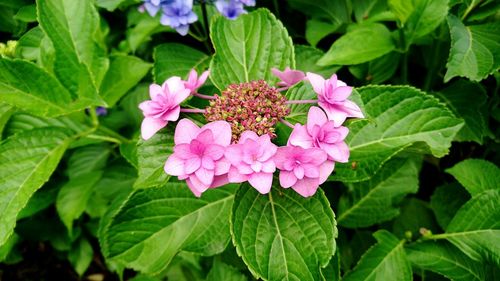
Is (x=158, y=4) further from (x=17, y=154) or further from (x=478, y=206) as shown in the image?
(x=478, y=206)

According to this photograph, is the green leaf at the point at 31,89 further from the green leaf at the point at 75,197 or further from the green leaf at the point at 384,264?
the green leaf at the point at 384,264

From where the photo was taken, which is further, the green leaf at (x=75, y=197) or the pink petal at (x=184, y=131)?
the green leaf at (x=75, y=197)

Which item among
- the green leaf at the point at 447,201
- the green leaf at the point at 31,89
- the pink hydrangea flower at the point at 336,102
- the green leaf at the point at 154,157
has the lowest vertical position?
the green leaf at the point at 447,201

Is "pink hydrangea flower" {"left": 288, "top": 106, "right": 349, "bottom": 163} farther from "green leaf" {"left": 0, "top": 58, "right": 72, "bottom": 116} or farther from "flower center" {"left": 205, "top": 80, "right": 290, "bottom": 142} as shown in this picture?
"green leaf" {"left": 0, "top": 58, "right": 72, "bottom": 116}

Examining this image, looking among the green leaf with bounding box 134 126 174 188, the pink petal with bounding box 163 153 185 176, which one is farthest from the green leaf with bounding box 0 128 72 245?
the pink petal with bounding box 163 153 185 176

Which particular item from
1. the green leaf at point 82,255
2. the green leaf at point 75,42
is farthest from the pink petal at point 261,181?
the green leaf at point 82,255

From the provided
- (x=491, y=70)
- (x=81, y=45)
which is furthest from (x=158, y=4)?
(x=491, y=70)

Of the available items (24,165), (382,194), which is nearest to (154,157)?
(24,165)
